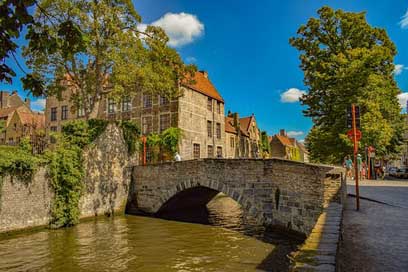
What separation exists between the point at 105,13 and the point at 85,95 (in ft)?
14.7

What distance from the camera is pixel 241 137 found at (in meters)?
36.2

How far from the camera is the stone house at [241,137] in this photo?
110 feet

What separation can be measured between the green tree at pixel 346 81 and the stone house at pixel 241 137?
13548mm

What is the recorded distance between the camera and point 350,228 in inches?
246

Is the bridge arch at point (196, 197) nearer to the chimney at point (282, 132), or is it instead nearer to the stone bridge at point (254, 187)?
the stone bridge at point (254, 187)

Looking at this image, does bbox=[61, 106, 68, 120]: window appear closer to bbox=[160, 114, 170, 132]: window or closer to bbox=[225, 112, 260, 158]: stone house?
bbox=[160, 114, 170, 132]: window

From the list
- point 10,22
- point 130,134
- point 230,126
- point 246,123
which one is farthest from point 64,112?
point 10,22

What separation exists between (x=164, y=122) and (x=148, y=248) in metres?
15.6

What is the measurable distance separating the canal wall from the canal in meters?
0.76

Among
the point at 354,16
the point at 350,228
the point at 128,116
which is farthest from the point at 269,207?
the point at 128,116

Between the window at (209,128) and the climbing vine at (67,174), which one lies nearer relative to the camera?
the climbing vine at (67,174)

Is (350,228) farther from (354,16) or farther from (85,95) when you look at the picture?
(354,16)

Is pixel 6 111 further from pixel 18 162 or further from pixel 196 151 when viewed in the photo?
pixel 18 162

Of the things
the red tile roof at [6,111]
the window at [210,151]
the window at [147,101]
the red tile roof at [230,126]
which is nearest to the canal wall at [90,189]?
the window at [147,101]
